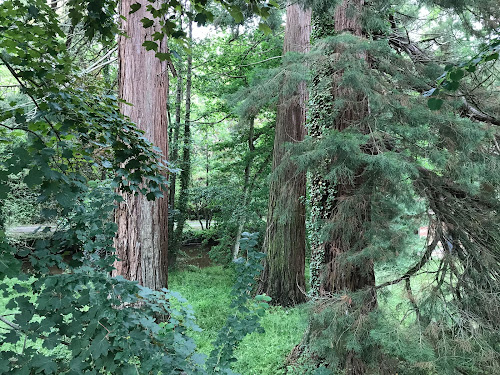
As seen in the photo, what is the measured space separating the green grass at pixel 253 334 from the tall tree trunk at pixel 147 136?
1256 mm

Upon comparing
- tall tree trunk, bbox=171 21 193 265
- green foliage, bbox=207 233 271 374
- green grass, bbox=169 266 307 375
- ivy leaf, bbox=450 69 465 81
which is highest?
tall tree trunk, bbox=171 21 193 265

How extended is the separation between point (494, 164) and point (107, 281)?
3.44m

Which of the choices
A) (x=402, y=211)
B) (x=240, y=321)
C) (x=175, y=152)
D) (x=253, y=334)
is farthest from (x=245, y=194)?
(x=240, y=321)

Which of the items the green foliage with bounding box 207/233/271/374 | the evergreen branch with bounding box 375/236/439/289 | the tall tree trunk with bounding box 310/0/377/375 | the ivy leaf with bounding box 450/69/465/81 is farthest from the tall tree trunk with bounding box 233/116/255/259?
the ivy leaf with bounding box 450/69/465/81

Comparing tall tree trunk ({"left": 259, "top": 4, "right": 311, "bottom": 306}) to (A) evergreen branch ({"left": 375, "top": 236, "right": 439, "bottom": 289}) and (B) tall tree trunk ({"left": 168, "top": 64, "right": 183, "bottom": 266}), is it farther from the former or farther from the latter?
(B) tall tree trunk ({"left": 168, "top": 64, "right": 183, "bottom": 266})

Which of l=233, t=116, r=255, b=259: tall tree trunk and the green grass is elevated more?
l=233, t=116, r=255, b=259: tall tree trunk

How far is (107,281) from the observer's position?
5.58 feet

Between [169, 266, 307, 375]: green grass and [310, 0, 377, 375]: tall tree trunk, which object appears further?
[169, 266, 307, 375]: green grass

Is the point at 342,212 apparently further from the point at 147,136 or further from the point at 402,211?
the point at 147,136

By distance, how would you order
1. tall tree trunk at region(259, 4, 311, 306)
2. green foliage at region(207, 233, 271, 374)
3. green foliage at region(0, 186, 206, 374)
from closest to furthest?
green foliage at region(0, 186, 206, 374)
green foliage at region(207, 233, 271, 374)
tall tree trunk at region(259, 4, 311, 306)

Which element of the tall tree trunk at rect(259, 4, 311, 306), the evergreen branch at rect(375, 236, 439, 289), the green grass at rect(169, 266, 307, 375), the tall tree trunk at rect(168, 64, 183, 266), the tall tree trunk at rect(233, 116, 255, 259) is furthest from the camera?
the tall tree trunk at rect(168, 64, 183, 266)

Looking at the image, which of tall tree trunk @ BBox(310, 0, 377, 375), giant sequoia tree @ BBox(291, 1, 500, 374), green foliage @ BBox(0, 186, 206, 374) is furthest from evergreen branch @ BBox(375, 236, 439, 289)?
green foliage @ BBox(0, 186, 206, 374)

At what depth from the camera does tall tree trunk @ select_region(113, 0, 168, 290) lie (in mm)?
3688

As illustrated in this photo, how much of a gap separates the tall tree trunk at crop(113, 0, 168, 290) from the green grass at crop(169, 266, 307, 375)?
4.12 ft
